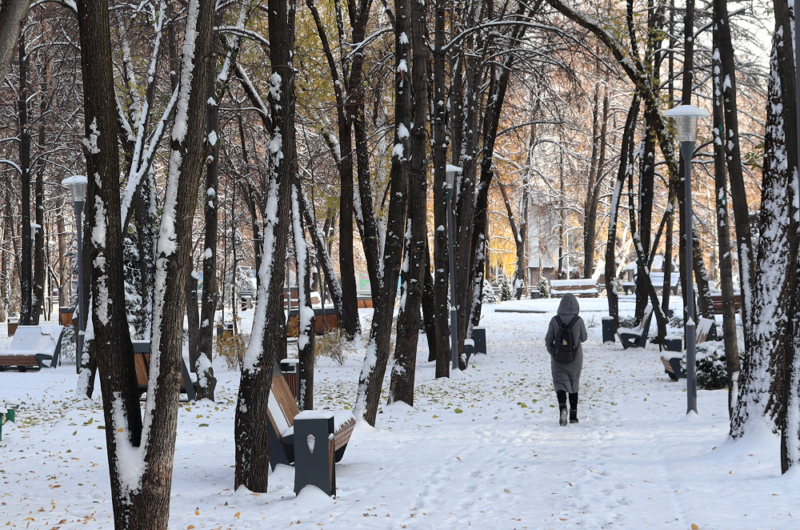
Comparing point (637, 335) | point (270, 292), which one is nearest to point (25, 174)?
point (637, 335)

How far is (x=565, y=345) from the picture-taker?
10.2 meters

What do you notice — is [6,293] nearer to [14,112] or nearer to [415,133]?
[14,112]

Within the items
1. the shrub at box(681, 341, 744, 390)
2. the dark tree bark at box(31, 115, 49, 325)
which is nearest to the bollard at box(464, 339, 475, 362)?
the shrub at box(681, 341, 744, 390)

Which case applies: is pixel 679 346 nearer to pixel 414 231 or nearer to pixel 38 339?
pixel 414 231

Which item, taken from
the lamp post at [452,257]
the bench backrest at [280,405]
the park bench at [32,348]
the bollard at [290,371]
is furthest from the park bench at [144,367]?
the park bench at [32,348]

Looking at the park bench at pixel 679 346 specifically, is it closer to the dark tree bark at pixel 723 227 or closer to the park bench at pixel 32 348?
the dark tree bark at pixel 723 227

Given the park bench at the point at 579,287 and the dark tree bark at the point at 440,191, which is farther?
the park bench at the point at 579,287

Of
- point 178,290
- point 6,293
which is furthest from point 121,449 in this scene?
point 6,293

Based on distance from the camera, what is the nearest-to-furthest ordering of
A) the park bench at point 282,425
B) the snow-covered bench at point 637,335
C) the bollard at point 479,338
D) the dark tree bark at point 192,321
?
the park bench at point 282,425 < the dark tree bark at point 192,321 < the bollard at point 479,338 < the snow-covered bench at point 637,335

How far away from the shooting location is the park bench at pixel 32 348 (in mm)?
18812

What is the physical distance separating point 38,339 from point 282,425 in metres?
13.8

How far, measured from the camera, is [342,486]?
22.9 feet

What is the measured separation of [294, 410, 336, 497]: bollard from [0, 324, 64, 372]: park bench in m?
14.3

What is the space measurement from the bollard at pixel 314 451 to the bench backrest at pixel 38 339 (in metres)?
14.5
